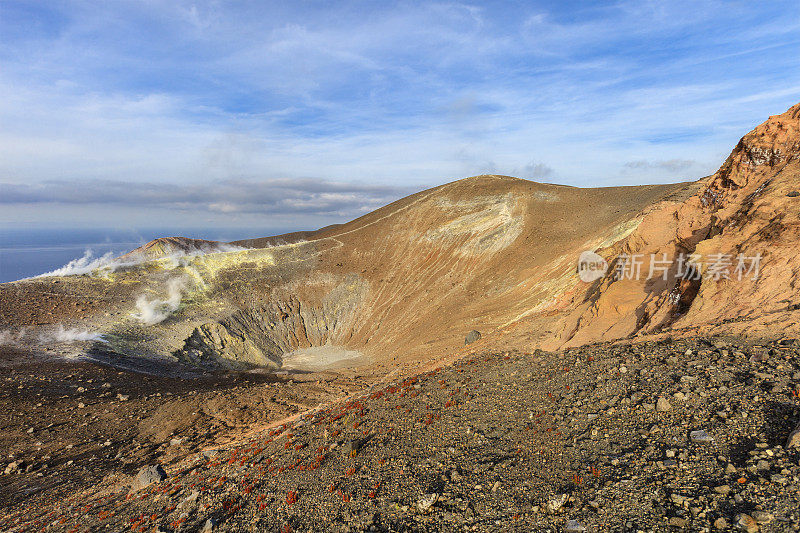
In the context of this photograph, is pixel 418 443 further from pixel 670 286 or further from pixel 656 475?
pixel 670 286

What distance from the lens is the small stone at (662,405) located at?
7.04 meters

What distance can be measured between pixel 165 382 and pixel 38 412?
5.85 metres

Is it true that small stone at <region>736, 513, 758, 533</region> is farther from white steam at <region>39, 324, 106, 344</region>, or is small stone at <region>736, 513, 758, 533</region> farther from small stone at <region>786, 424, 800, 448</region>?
white steam at <region>39, 324, 106, 344</region>

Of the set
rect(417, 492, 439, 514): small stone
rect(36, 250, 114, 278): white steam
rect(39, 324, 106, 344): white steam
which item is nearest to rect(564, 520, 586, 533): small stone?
rect(417, 492, 439, 514): small stone

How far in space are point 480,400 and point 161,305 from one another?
29.4 metres

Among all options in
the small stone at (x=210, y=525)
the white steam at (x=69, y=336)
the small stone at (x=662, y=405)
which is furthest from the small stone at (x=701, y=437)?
the white steam at (x=69, y=336)

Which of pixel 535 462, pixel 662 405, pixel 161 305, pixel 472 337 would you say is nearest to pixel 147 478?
pixel 535 462

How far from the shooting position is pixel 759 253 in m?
10.1

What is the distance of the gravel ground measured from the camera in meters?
5.12

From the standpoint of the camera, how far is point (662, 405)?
279 inches

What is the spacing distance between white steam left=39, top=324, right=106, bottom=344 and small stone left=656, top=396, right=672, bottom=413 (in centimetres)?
2942

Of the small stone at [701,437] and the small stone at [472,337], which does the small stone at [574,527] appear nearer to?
the small stone at [701,437]

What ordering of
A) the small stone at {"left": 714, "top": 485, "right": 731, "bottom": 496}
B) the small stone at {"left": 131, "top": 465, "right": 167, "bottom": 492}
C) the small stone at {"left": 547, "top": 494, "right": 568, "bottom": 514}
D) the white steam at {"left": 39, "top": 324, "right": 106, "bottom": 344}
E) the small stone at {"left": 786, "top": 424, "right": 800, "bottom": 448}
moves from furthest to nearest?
the white steam at {"left": 39, "top": 324, "right": 106, "bottom": 344}
the small stone at {"left": 131, "top": 465, "right": 167, "bottom": 492}
the small stone at {"left": 547, "top": 494, "right": 568, "bottom": 514}
the small stone at {"left": 786, "top": 424, "right": 800, "bottom": 448}
the small stone at {"left": 714, "top": 485, "right": 731, "bottom": 496}

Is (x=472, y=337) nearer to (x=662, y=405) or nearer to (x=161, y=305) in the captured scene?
(x=662, y=405)
